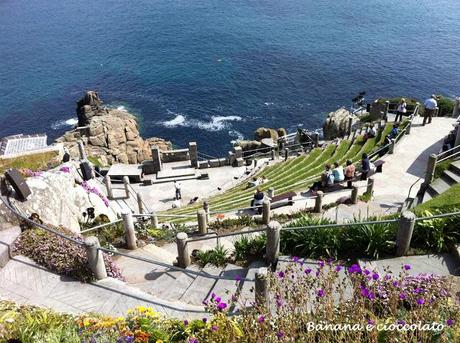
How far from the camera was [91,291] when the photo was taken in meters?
10.6

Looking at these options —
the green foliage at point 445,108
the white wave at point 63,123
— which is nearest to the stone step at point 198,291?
the green foliage at point 445,108

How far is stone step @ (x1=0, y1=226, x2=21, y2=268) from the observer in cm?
1144

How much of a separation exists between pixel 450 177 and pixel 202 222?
10609 mm

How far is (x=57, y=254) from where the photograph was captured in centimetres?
1132

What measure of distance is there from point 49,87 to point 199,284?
70251 mm

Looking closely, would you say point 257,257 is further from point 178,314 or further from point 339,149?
point 339,149

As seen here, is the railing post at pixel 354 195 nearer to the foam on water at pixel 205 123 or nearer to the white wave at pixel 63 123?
the foam on water at pixel 205 123

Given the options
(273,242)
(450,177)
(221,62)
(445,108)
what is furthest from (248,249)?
(221,62)

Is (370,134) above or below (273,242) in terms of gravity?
below

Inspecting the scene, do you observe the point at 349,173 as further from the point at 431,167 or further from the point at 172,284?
the point at 172,284

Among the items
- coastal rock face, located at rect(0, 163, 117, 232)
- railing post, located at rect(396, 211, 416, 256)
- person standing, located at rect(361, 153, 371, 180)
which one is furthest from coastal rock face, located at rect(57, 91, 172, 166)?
railing post, located at rect(396, 211, 416, 256)

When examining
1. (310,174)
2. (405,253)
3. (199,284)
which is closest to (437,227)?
(405,253)

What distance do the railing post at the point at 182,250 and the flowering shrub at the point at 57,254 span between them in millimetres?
1800

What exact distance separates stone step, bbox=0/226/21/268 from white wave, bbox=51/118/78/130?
50241 millimetres
